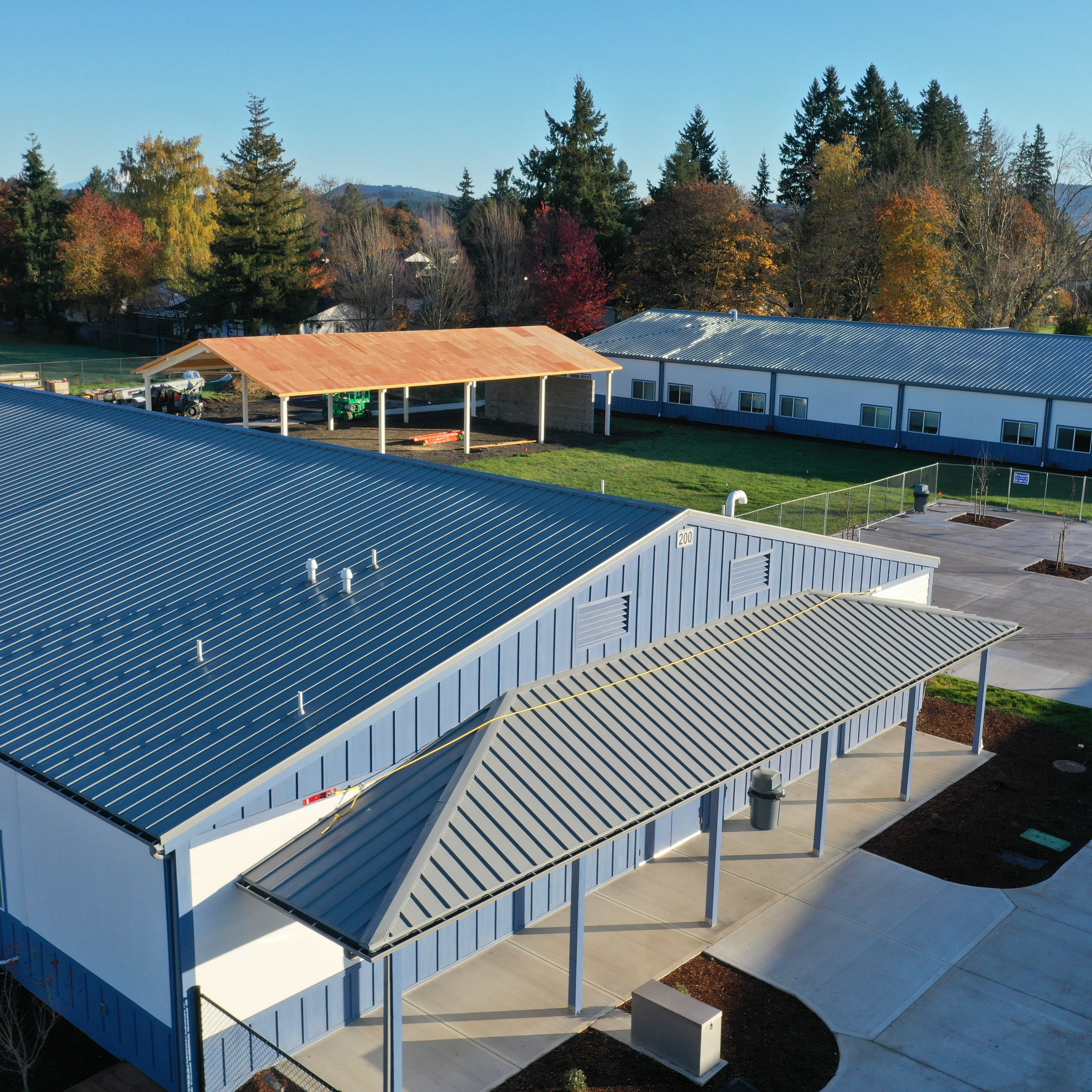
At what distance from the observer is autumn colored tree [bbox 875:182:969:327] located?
72125 mm

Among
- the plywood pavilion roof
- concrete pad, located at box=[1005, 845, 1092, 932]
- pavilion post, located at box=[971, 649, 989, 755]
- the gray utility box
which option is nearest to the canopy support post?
the gray utility box

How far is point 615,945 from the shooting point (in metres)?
14.0

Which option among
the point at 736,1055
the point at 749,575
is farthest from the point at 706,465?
the point at 736,1055

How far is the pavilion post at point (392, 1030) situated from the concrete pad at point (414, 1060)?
3.67ft

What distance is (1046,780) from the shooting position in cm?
1889

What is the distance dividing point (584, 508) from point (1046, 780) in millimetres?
9498

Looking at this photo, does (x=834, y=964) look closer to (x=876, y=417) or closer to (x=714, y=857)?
(x=714, y=857)

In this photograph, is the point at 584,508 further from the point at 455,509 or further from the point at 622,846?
the point at 622,846

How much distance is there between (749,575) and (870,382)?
3544 centimetres

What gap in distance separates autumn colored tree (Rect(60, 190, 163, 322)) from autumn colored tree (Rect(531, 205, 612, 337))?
28.1 metres

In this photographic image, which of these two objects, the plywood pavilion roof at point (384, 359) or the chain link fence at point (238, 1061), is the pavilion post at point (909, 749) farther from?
the plywood pavilion roof at point (384, 359)

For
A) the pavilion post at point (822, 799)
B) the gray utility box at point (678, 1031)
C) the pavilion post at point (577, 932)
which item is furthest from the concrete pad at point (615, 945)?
the pavilion post at point (822, 799)

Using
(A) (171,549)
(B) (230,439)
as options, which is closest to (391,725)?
(A) (171,549)

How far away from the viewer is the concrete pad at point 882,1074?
1157cm
